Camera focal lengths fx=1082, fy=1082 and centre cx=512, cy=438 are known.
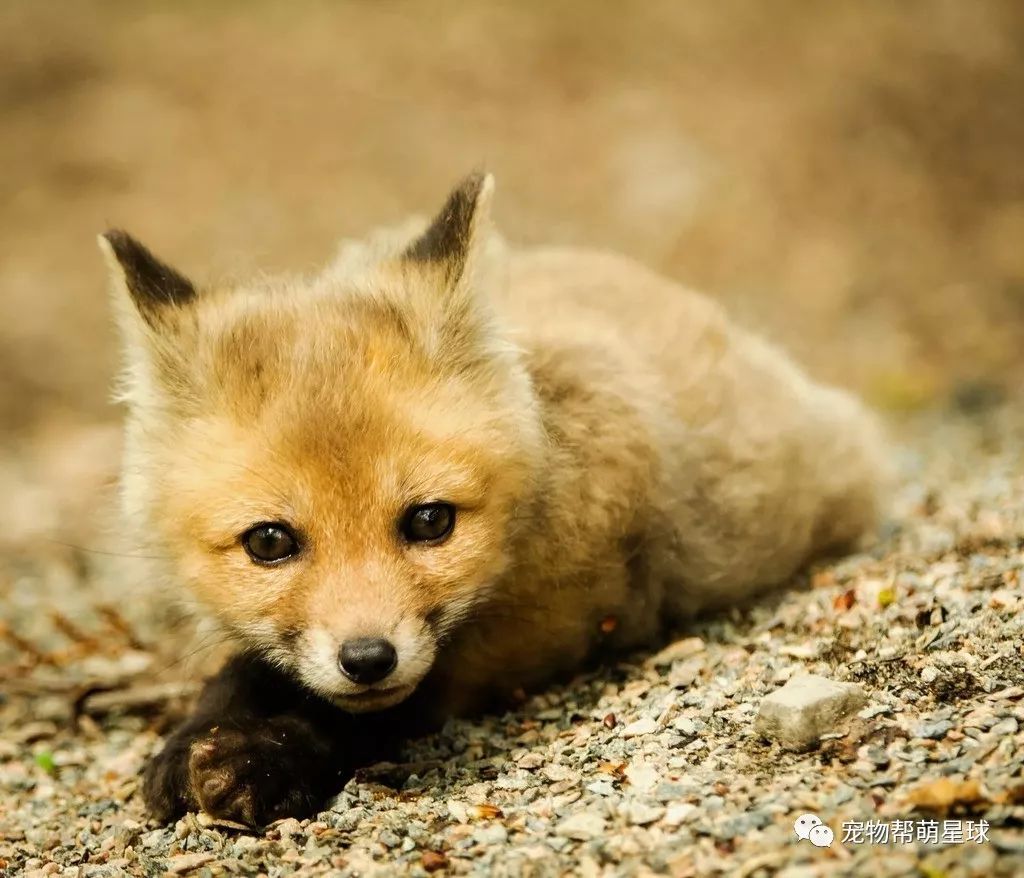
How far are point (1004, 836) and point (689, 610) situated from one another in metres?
2.02

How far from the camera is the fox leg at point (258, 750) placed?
11.1 ft

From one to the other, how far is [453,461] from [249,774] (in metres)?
1.17

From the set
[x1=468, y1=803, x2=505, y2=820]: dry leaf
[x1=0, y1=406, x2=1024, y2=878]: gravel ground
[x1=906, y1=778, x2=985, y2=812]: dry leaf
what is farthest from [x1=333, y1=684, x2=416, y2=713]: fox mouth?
[x1=906, y1=778, x2=985, y2=812]: dry leaf

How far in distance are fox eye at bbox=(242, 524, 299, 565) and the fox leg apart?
1.85 ft

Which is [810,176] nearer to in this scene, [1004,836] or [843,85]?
[843,85]

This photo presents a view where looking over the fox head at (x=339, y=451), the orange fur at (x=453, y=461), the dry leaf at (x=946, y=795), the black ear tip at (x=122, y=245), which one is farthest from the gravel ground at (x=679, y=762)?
the black ear tip at (x=122, y=245)

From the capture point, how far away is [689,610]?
4441mm

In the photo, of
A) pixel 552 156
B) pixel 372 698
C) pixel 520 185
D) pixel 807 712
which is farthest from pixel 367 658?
pixel 552 156

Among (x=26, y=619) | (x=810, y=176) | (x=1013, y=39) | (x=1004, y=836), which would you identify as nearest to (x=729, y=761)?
(x=1004, y=836)

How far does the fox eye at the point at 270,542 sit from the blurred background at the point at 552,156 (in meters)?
5.03

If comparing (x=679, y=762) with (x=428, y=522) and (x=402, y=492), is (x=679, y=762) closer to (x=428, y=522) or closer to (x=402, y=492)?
(x=428, y=522)

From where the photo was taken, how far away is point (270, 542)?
3.30 meters

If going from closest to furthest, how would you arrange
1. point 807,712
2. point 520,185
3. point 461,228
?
point 807,712 < point 461,228 < point 520,185

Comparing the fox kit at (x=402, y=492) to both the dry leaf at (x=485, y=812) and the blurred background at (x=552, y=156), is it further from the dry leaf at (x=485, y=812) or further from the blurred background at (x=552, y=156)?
the blurred background at (x=552, y=156)
